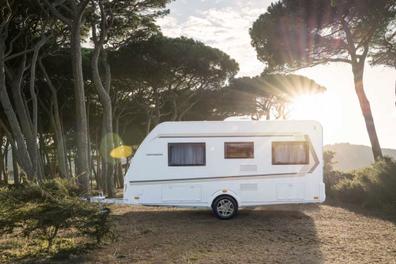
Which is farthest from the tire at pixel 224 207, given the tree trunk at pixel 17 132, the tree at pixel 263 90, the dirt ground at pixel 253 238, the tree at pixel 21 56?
the tree at pixel 263 90

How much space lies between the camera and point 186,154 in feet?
36.8

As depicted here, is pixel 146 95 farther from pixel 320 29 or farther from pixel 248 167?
pixel 248 167

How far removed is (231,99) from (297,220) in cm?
2006

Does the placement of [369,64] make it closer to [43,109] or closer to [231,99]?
[231,99]

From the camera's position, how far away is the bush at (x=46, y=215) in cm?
639

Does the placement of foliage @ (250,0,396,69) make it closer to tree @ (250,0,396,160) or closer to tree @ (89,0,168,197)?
tree @ (250,0,396,160)

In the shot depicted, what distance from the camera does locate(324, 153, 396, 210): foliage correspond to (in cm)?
1251

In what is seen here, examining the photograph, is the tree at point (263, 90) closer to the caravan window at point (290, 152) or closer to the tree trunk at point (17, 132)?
the tree trunk at point (17, 132)

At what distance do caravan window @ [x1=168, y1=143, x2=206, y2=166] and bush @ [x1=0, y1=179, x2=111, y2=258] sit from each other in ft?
13.4

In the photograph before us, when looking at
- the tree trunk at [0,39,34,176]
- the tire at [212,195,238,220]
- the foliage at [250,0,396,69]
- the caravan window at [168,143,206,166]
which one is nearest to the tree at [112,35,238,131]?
the foliage at [250,0,396,69]

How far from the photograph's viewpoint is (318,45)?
59.3 feet

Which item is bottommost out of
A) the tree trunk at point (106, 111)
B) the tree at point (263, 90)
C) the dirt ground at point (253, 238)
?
the dirt ground at point (253, 238)

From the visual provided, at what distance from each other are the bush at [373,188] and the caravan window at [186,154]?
5.45 m

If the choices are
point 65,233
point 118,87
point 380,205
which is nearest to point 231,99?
point 118,87
